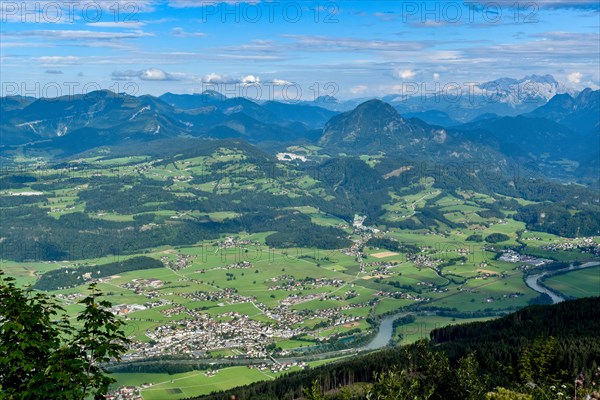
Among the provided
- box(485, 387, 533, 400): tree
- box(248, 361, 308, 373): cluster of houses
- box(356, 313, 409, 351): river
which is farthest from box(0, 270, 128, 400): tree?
box(356, 313, 409, 351): river

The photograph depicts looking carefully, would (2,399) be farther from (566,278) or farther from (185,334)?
(566,278)

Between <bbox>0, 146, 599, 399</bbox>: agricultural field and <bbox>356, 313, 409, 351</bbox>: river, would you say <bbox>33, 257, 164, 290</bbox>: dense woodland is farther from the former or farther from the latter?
<bbox>356, 313, 409, 351</bbox>: river

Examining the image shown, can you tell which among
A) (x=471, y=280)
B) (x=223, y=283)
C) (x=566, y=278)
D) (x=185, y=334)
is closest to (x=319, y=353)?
(x=185, y=334)

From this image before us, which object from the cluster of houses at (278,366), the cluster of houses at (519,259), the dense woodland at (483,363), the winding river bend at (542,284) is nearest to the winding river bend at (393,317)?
the winding river bend at (542,284)

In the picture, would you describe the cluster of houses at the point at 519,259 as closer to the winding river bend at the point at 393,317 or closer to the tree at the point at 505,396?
the winding river bend at the point at 393,317

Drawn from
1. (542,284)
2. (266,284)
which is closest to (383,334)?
(266,284)

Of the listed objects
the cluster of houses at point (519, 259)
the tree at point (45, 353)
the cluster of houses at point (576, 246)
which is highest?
the tree at point (45, 353)
